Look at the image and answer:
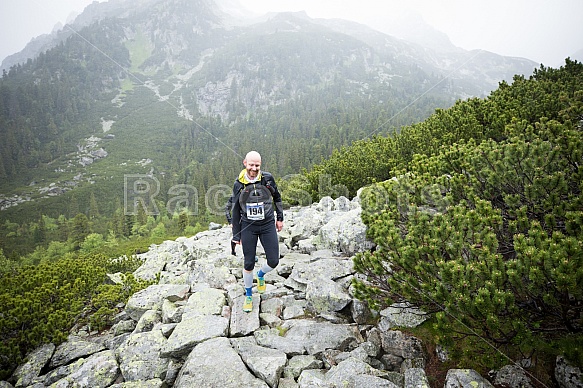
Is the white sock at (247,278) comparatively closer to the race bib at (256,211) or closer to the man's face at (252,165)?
the race bib at (256,211)

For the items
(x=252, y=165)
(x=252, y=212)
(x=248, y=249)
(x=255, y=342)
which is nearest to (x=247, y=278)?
(x=248, y=249)

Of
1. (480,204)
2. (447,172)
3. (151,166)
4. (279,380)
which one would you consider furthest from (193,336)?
(151,166)

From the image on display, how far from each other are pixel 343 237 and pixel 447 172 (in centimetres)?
323

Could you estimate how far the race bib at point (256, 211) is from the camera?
5703 millimetres

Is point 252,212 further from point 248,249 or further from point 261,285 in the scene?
point 261,285

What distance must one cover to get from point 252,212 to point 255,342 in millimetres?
2381

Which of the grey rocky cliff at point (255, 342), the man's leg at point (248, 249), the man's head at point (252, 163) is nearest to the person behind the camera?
the grey rocky cliff at point (255, 342)

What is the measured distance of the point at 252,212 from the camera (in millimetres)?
5730

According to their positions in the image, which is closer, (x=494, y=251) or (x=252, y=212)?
(x=494, y=251)

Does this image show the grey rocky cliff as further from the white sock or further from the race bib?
the race bib

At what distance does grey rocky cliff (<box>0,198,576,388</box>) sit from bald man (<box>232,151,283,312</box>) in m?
0.83

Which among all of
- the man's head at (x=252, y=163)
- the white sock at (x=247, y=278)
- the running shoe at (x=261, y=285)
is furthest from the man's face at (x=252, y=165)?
the running shoe at (x=261, y=285)

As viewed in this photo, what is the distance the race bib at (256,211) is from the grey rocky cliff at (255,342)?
1.93m

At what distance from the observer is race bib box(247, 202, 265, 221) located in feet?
18.7
